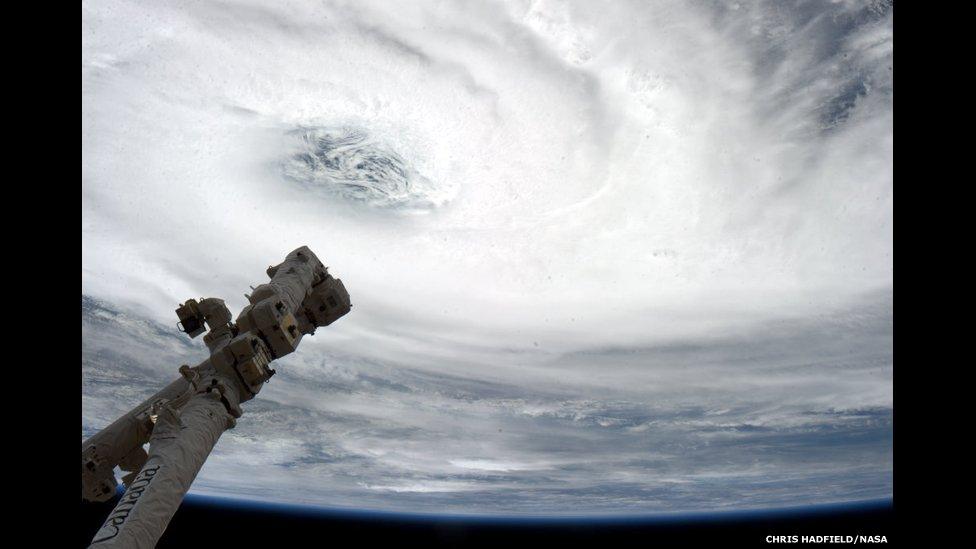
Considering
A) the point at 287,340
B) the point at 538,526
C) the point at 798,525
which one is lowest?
the point at 287,340

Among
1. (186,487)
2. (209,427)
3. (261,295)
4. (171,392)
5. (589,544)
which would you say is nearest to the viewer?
(186,487)

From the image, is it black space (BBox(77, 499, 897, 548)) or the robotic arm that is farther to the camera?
black space (BBox(77, 499, 897, 548))

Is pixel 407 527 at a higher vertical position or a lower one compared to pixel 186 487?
higher

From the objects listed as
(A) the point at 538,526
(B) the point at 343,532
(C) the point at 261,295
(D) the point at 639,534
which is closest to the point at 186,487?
(C) the point at 261,295

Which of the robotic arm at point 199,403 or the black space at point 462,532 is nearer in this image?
the robotic arm at point 199,403

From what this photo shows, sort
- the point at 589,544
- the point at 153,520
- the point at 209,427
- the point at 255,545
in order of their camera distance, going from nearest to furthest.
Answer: the point at 153,520 < the point at 209,427 < the point at 255,545 < the point at 589,544

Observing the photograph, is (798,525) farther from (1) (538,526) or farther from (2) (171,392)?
(2) (171,392)

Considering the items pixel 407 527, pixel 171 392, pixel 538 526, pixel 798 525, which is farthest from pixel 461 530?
pixel 171 392

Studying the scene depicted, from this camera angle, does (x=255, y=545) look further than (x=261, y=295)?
Yes

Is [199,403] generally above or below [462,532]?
below

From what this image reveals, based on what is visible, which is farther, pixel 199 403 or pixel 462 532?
pixel 462 532
